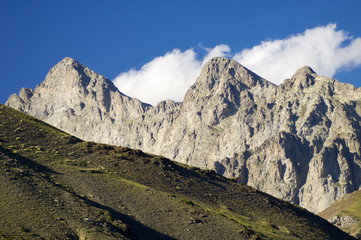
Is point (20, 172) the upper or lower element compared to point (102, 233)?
upper

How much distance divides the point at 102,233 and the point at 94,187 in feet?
83.7

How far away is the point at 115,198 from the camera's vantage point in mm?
102188

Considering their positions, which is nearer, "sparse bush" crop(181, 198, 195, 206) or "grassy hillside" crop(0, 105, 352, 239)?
"grassy hillside" crop(0, 105, 352, 239)

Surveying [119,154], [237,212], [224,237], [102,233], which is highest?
[119,154]

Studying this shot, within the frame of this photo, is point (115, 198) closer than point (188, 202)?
Yes

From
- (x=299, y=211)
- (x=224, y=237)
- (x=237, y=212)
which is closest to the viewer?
(x=224, y=237)

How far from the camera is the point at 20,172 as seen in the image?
10169 centimetres

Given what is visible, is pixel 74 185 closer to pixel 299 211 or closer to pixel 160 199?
pixel 160 199

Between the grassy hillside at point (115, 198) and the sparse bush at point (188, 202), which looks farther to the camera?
the sparse bush at point (188, 202)

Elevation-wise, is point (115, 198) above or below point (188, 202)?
below

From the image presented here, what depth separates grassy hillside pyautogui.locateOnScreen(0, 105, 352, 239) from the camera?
84.2 metres

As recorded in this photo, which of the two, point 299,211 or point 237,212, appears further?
point 299,211

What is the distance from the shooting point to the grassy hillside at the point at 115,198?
276ft

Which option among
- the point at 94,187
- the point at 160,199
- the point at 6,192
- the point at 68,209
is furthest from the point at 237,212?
the point at 6,192
